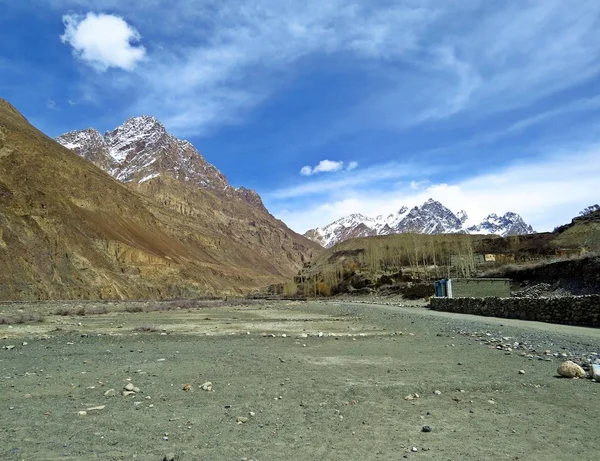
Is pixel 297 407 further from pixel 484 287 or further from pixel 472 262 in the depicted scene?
pixel 472 262

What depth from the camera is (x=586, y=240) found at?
6188 centimetres

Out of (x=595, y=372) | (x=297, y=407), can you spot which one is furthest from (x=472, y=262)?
(x=297, y=407)

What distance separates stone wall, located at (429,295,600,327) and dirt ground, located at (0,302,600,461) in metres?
7.89

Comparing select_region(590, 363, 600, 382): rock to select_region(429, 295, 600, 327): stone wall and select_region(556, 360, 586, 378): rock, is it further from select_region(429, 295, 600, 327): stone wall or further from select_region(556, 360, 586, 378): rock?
select_region(429, 295, 600, 327): stone wall

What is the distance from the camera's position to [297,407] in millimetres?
6883

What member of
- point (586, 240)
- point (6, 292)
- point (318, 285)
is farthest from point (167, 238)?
point (586, 240)

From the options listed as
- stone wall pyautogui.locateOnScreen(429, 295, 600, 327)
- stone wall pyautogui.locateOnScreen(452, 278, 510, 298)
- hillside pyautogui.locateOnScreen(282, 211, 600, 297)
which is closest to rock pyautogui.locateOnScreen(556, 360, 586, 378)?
stone wall pyautogui.locateOnScreen(429, 295, 600, 327)

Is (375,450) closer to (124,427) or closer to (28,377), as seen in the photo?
(124,427)

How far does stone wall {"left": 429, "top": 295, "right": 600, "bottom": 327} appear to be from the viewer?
18969 millimetres

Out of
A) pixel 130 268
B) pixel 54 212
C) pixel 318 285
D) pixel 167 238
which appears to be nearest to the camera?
pixel 54 212

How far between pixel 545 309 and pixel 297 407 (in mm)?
19189

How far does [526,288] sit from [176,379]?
113 feet

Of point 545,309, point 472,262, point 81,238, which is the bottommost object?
point 545,309

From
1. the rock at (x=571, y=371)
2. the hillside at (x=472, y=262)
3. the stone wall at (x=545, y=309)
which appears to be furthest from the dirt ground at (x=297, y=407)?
the hillside at (x=472, y=262)
